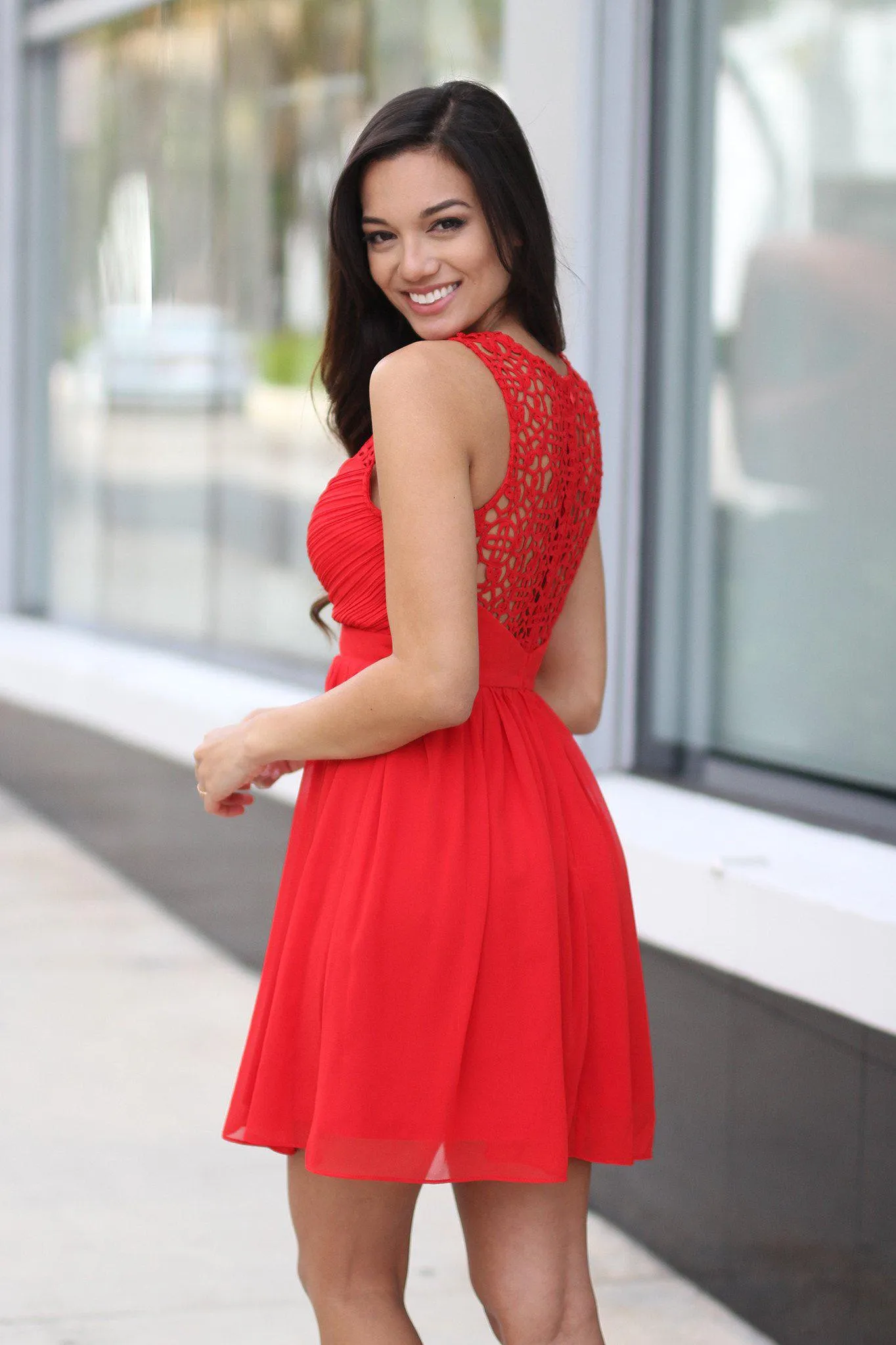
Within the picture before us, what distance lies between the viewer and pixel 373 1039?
180cm

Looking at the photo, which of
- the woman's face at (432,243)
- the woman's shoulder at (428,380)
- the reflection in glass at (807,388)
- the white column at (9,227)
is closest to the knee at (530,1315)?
the woman's shoulder at (428,380)

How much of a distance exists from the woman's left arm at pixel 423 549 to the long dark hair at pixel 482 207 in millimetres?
188

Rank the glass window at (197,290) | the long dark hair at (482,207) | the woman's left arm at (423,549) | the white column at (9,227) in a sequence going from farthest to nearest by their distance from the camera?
the white column at (9,227) → the glass window at (197,290) → the long dark hair at (482,207) → the woman's left arm at (423,549)

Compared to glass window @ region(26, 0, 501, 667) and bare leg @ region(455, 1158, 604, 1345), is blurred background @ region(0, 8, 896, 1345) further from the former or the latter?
bare leg @ region(455, 1158, 604, 1345)

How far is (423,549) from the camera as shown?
5.60 feet

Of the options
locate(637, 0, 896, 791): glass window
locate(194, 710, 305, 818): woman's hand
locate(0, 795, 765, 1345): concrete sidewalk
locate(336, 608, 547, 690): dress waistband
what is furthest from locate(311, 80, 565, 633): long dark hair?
locate(0, 795, 765, 1345): concrete sidewalk

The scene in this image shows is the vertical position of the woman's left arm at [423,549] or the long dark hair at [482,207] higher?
the long dark hair at [482,207]

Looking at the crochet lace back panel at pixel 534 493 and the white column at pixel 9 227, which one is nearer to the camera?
the crochet lace back panel at pixel 534 493

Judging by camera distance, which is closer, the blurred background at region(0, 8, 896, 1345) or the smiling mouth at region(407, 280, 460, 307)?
the smiling mouth at region(407, 280, 460, 307)

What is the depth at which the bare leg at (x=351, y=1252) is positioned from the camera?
1853 millimetres

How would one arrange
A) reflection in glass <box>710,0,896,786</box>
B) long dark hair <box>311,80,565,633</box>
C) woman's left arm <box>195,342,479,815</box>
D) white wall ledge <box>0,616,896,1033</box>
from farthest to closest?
reflection in glass <box>710,0,896,786</box>
white wall ledge <box>0,616,896,1033</box>
long dark hair <box>311,80,565,633</box>
woman's left arm <box>195,342,479,815</box>

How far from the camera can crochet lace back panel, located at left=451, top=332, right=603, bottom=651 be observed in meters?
1.80

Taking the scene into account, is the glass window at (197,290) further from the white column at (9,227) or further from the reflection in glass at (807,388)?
the reflection in glass at (807,388)

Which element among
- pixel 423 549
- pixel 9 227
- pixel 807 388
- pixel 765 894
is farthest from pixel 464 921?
pixel 9 227
